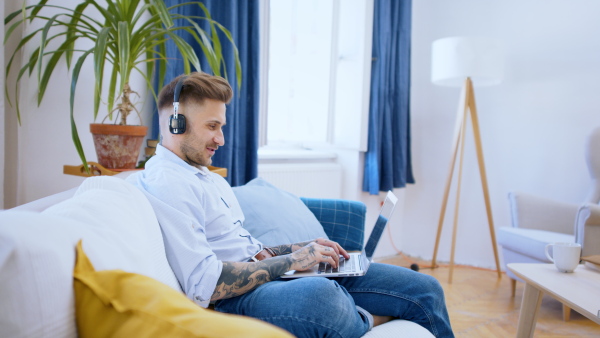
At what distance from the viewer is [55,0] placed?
181 cm

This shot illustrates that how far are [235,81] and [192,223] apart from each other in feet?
4.64

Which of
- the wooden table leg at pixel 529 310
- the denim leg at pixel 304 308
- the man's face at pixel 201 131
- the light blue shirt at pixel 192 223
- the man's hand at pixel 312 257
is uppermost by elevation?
the man's face at pixel 201 131

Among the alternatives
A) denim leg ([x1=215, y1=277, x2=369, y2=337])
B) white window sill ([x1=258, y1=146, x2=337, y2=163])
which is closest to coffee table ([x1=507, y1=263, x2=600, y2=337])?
denim leg ([x1=215, y1=277, x2=369, y2=337])

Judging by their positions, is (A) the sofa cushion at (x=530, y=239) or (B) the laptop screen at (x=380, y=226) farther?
(A) the sofa cushion at (x=530, y=239)

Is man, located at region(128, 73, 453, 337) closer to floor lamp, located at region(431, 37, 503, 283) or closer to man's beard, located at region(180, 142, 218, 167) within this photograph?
man's beard, located at region(180, 142, 218, 167)

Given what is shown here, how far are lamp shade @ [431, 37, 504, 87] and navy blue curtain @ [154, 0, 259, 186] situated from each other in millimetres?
1222

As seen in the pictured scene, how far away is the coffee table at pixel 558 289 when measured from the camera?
4.29 ft

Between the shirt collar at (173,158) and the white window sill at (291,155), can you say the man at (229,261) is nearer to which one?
the shirt collar at (173,158)

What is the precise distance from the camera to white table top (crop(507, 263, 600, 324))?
129cm

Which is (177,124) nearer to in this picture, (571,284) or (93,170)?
(93,170)

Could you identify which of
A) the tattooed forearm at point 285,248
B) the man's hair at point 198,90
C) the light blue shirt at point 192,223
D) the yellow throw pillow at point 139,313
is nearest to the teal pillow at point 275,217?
the tattooed forearm at point 285,248

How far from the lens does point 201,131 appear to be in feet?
4.32

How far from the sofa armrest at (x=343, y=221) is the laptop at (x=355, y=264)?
39 cm

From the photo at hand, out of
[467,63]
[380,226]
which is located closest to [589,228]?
[467,63]
